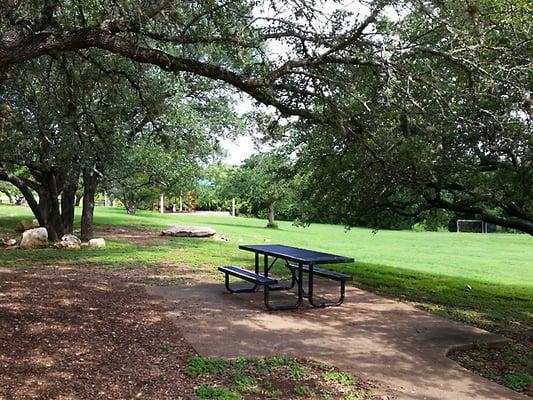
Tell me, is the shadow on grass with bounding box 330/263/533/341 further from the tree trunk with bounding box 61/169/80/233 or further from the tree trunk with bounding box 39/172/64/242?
the tree trunk with bounding box 39/172/64/242

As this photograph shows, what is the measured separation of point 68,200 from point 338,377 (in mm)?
13965

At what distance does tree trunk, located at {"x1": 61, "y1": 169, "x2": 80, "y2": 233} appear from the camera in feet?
53.9

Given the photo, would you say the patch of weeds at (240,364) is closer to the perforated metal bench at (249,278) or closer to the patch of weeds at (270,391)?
the patch of weeds at (270,391)

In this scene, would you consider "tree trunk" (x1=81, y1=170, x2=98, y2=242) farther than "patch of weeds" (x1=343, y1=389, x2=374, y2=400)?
Yes

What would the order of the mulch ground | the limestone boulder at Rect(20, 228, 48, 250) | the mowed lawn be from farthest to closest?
1. the limestone boulder at Rect(20, 228, 48, 250)
2. the mowed lawn
3. the mulch ground

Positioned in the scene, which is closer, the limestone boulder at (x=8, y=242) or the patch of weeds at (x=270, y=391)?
the patch of weeds at (x=270, y=391)

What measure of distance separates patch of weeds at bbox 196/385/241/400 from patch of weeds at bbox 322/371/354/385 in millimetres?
977

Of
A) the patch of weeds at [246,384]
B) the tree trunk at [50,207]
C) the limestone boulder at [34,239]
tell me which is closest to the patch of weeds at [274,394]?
the patch of weeds at [246,384]

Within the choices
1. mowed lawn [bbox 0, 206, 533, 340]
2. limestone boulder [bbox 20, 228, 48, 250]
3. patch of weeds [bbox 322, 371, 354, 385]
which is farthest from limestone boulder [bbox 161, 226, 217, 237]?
patch of weeds [bbox 322, 371, 354, 385]

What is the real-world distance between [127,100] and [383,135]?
6.48m

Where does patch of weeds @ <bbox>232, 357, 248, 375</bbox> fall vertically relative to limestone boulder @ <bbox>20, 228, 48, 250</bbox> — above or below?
below

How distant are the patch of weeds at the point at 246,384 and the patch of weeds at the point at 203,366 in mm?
251

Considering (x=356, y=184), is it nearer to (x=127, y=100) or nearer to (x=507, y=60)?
(x=507, y=60)

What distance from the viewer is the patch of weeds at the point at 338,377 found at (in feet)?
15.8
